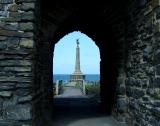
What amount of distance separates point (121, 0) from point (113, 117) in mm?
2869

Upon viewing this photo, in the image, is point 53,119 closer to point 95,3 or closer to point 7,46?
point 95,3

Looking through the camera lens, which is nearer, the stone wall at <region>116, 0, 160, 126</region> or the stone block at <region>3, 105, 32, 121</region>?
the stone block at <region>3, 105, 32, 121</region>

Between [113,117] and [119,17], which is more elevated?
[119,17]

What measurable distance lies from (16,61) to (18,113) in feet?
2.61

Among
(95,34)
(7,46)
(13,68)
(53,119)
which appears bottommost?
(53,119)

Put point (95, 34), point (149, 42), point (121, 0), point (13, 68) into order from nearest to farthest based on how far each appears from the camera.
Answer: point (13, 68) < point (149, 42) < point (121, 0) < point (95, 34)

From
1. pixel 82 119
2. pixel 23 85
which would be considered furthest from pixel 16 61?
pixel 82 119

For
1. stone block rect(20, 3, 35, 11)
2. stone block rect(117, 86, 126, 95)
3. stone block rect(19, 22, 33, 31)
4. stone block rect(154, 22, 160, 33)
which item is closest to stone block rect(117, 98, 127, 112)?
stone block rect(117, 86, 126, 95)

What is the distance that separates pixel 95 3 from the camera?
328 inches

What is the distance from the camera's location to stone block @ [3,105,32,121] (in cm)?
518

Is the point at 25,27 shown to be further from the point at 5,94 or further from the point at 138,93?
the point at 138,93

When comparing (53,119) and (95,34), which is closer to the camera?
(53,119)

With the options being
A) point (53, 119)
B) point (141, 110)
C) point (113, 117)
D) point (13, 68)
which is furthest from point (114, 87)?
point (13, 68)

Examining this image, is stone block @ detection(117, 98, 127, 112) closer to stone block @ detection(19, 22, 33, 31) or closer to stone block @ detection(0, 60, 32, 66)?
stone block @ detection(0, 60, 32, 66)
